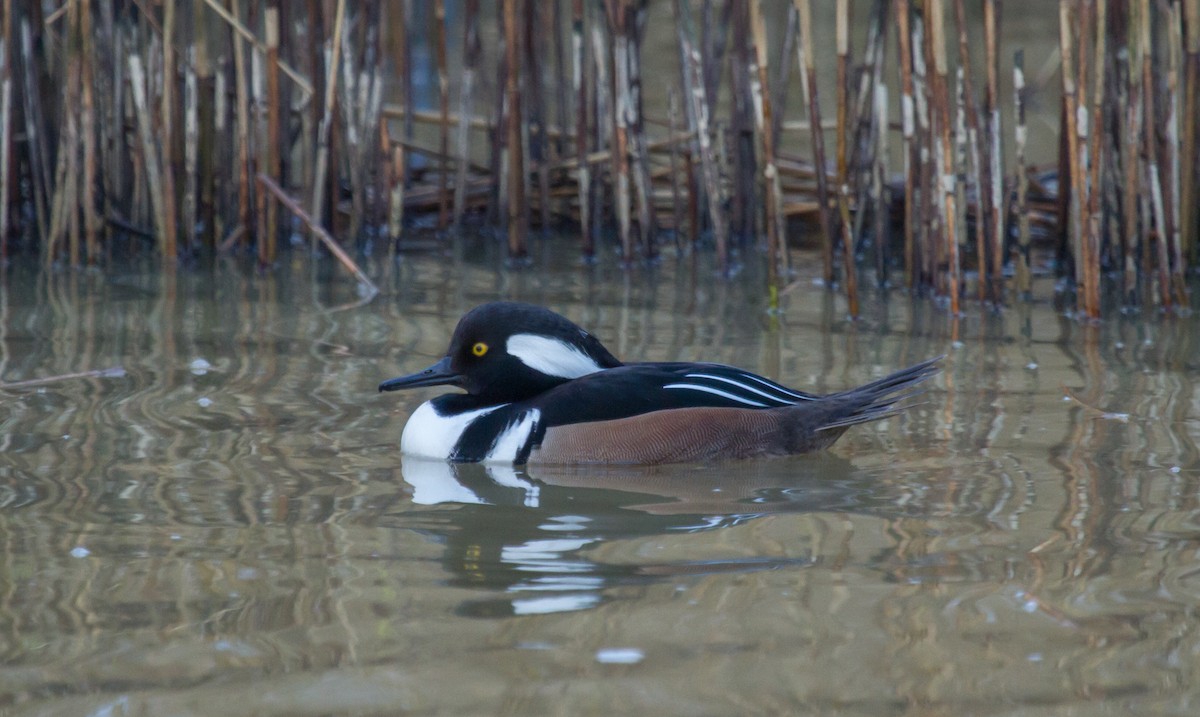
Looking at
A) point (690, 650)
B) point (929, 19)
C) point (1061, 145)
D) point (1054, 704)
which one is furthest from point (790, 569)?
point (1061, 145)

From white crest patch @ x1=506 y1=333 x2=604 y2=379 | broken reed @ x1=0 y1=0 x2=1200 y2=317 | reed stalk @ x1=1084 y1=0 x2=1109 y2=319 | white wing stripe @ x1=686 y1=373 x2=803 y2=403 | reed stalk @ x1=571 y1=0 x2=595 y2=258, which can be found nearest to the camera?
white wing stripe @ x1=686 y1=373 x2=803 y2=403

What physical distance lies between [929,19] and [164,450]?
12.1 feet

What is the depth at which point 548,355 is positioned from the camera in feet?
16.9

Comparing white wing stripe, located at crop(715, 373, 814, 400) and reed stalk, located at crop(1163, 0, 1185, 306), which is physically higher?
reed stalk, located at crop(1163, 0, 1185, 306)

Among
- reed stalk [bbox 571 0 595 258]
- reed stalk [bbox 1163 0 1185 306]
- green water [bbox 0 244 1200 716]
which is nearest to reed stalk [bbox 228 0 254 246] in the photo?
green water [bbox 0 244 1200 716]

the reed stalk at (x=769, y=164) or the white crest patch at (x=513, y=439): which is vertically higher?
the reed stalk at (x=769, y=164)

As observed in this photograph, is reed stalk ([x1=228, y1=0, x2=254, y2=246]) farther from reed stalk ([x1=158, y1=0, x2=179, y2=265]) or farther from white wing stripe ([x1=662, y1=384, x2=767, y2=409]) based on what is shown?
white wing stripe ([x1=662, y1=384, x2=767, y2=409])

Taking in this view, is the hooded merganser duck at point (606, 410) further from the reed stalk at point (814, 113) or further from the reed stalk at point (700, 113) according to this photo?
the reed stalk at point (700, 113)

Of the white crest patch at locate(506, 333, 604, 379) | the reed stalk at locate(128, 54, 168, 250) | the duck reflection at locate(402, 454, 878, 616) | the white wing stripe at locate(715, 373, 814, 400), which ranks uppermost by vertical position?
the reed stalk at locate(128, 54, 168, 250)

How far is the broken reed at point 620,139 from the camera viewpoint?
22.0 feet

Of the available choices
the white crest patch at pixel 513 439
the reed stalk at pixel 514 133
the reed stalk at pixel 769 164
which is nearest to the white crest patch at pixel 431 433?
the white crest patch at pixel 513 439

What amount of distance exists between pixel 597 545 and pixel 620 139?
13.4 feet

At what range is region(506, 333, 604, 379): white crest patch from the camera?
5.13 m

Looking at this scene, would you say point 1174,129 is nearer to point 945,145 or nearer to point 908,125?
point 945,145
